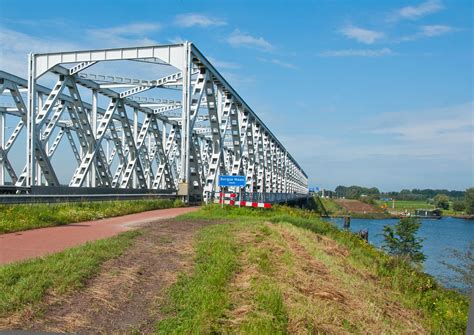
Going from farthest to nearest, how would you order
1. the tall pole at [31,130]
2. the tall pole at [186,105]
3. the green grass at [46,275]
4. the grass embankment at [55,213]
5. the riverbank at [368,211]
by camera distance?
1. the riverbank at [368,211]
2. the tall pole at [31,130]
3. the tall pole at [186,105]
4. the grass embankment at [55,213]
5. the green grass at [46,275]

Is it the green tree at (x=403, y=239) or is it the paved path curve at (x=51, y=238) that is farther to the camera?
the green tree at (x=403, y=239)

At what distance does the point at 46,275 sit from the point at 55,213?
368 inches

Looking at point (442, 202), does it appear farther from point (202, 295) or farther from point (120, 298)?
point (120, 298)

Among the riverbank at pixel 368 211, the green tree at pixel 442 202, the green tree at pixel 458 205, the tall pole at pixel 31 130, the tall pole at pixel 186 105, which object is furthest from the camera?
the green tree at pixel 442 202

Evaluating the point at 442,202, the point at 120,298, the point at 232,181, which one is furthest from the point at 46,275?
the point at 442,202

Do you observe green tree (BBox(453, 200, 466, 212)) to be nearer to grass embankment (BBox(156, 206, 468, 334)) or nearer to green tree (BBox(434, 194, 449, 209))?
green tree (BBox(434, 194, 449, 209))

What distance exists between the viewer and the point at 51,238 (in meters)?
11.3

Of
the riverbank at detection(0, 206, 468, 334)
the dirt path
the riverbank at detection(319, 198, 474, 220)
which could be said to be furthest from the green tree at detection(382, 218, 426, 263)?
the riverbank at detection(319, 198, 474, 220)

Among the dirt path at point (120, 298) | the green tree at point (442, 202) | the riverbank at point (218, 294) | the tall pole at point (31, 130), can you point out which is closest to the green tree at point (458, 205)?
the green tree at point (442, 202)

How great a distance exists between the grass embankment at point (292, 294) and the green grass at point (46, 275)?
4.50ft

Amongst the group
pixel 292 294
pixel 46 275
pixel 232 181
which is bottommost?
pixel 292 294

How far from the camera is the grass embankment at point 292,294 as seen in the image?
219 inches

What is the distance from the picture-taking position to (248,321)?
17.8ft

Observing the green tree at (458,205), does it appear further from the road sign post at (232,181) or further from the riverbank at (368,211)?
the road sign post at (232,181)
